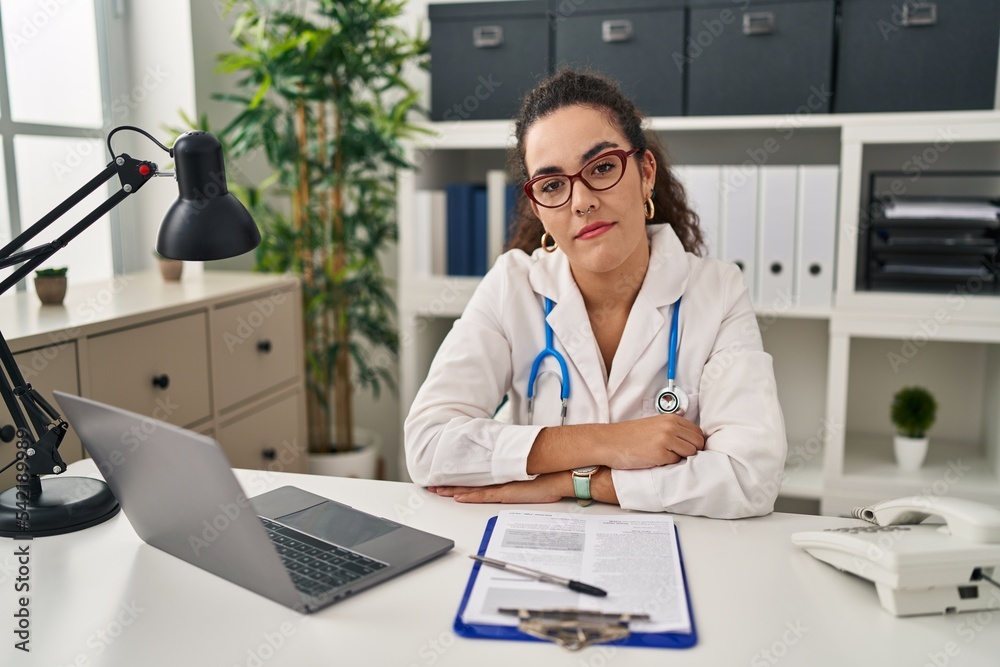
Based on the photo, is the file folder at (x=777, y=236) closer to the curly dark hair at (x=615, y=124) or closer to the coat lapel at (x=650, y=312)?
the curly dark hair at (x=615, y=124)

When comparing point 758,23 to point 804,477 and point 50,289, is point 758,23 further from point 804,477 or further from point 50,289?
point 50,289

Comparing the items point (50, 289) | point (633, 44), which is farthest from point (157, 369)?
point (633, 44)

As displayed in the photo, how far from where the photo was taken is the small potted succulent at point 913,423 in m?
2.53

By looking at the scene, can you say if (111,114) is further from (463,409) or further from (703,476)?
(703,476)

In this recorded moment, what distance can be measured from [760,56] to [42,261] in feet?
6.39

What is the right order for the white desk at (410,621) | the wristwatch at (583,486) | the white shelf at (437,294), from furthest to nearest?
the white shelf at (437,294) → the wristwatch at (583,486) → the white desk at (410,621)

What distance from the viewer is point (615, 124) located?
162 centimetres

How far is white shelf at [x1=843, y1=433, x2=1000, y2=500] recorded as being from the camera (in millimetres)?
2434

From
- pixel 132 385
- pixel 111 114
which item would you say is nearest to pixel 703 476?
pixel 132 385

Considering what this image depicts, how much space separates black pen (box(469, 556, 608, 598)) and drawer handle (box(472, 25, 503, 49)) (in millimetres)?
1901

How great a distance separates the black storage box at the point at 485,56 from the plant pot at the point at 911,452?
1529 mm

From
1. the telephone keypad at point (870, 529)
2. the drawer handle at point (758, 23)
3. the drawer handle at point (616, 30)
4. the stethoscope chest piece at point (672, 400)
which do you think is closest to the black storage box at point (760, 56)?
the drawer handle at point (758, 23)

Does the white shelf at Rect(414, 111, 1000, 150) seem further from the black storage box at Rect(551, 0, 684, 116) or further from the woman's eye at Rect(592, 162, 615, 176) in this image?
the woman's eye at Rect(592, 162, 615, 176)

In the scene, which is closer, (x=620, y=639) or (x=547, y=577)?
(x=620, y=639)
